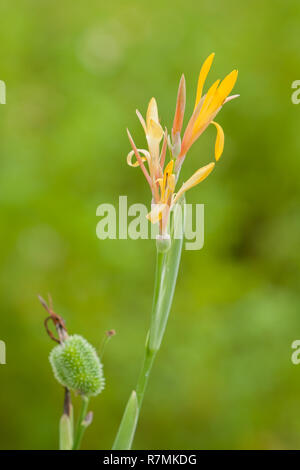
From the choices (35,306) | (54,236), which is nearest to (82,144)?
(54,236)

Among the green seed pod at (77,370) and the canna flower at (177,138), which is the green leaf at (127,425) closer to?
the green seed pod at (77,370)

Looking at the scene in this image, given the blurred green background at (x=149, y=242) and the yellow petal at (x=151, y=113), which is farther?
the blurred green background at (x=149, y=242)

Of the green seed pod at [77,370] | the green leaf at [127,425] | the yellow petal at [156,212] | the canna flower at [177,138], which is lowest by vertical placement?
the green leaf at [127,425]

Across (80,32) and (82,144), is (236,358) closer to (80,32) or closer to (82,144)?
(82,144)

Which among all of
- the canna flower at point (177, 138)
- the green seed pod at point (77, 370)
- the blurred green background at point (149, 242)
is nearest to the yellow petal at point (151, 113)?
the canna flower at point (177, 138)

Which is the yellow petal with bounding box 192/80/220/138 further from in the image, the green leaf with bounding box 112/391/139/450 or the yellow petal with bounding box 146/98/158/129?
the green leaf with bounding box 112/391/139/450

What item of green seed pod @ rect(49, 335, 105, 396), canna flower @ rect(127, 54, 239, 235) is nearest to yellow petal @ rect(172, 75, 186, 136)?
canna flower @ rect(127, 54, 239, 235)
